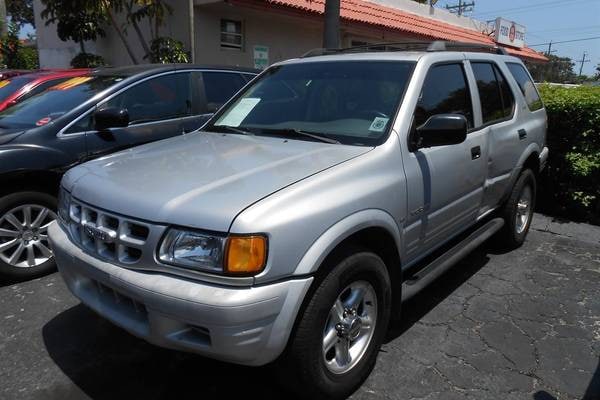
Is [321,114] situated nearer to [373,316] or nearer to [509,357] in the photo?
[373,316]

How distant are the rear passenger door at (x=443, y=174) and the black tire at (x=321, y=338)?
471mm

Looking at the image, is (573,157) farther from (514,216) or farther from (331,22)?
(331,22)

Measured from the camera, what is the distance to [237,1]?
962 centimetres

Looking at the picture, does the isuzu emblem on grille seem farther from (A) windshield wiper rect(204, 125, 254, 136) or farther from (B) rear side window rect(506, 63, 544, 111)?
(B) rear side window rect(506, 63, 544, 111)

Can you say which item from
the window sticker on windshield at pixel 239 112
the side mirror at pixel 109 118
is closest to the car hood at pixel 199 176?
the window sticker on windshield at pixel 239 112

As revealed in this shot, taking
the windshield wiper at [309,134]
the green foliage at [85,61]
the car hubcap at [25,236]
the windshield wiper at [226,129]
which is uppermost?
the green foliage at [85,61]

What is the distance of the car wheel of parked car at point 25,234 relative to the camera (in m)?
3.88

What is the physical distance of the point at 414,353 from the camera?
10.2 feet

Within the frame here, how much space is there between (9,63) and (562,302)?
18.9 meters

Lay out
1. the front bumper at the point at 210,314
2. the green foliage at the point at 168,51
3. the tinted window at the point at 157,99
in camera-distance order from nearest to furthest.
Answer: the front bumper at the point at 210,314
the tinted window at the point at 157,99
the green foliage at the point at 168,51

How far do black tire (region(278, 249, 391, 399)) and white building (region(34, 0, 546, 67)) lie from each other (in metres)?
8.20

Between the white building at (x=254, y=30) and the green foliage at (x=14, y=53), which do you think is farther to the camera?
the green foliage at (x=14, y=53)

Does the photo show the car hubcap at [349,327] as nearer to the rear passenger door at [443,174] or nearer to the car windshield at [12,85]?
the rear passenger door at [443,174]

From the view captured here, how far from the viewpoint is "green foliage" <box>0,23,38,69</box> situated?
53.1 ft
